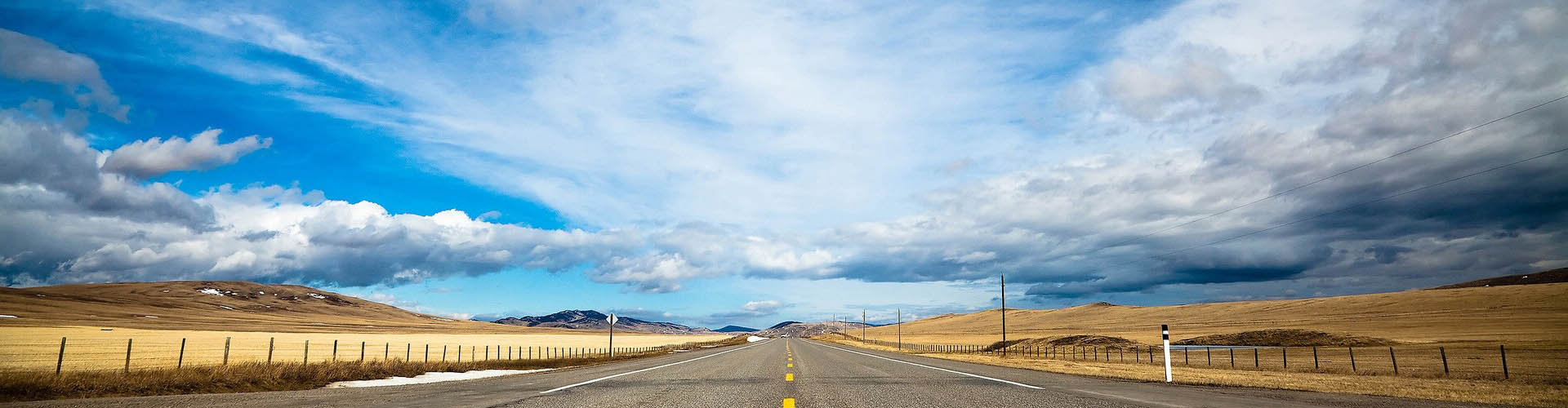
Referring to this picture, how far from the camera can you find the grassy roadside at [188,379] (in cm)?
1359

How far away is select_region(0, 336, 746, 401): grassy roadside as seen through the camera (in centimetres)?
1359

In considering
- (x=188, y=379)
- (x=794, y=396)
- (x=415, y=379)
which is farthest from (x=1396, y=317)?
(x=188, y=379)

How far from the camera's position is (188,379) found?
15906 millimetres

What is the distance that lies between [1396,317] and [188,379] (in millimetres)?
142262

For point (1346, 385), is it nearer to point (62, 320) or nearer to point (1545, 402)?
point (1545, 402)

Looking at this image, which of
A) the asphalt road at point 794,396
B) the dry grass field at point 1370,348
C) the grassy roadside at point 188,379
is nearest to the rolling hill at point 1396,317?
the dry grass field at point 1370,348

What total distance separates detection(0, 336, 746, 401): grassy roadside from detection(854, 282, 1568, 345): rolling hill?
76.7m

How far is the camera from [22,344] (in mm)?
54812

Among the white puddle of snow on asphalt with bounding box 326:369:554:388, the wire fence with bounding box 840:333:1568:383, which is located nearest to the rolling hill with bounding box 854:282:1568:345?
the wire fence with bounding box 840:333:1568:383

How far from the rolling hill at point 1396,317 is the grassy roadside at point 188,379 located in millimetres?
76733

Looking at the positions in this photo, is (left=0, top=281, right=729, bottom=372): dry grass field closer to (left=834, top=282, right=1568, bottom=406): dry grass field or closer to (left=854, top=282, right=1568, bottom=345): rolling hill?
(left=834, top=282, right=1568, bottom=406): dry grass field

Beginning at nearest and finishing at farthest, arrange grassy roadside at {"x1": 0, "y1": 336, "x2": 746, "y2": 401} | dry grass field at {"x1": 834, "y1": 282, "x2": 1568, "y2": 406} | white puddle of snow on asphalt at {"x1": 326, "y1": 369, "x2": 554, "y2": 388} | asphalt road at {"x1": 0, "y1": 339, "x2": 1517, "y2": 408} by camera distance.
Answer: asphalt road at {"x1": 0, "y1": 339, "x2": 1517, "y2": 408}, grassy roadside at {"x1": 0, "y1": 336, "x2": 746, "y2": 401}, dry grass field at {"x1": 834, "y1": 282, "x2": 1568, "y2": 406}, white puddle of snow on asphalt at {"x1": 326, "y1": 369, "x2": 554, "y2": 388}

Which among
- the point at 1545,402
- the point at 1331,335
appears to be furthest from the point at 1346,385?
the point at 1331,335

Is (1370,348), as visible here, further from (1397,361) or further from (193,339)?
(193,339)
